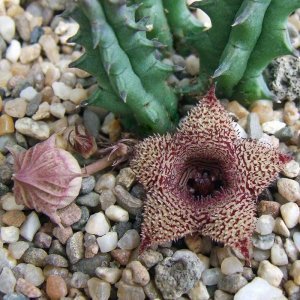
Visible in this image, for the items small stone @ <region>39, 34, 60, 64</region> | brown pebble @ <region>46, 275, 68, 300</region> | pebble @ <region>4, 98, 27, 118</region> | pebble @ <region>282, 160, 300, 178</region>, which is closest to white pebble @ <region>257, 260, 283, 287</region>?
pebble @ <region>282, 160, 300, 178</region>

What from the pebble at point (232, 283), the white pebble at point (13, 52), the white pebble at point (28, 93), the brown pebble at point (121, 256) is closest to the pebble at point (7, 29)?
the white pebble at point (13, 52)

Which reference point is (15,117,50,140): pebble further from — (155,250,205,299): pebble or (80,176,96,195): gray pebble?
(155,250,205,299): pebble

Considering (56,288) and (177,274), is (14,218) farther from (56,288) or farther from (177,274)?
(177,274)

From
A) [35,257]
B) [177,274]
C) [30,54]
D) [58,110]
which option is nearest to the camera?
[177,274]

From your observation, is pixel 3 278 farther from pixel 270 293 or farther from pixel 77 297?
pixel 270 293

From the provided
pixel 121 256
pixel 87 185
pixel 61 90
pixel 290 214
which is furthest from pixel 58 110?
pixel 290 214

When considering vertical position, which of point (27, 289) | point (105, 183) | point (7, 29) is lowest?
point (27, 289)
